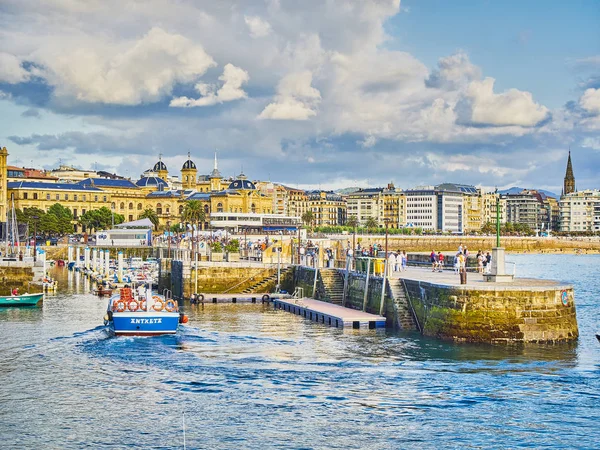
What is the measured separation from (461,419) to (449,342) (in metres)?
11.1

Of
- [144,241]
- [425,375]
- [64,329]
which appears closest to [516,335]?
[425,375]

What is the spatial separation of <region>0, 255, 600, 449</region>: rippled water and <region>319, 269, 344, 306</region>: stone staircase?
1157 cm

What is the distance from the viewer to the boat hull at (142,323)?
36906mm

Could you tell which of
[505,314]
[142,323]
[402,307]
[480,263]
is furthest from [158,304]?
[480,263]

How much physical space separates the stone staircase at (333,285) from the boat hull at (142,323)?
599 inches

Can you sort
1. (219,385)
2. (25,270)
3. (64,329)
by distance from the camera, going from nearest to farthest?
(219,385) → (64,329) → (25,270)

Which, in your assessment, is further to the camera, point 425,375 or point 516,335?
point 516,335

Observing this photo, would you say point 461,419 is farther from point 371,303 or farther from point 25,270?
point 25,270

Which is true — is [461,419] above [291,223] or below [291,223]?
below

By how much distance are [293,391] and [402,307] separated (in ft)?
46.9

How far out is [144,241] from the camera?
126 m

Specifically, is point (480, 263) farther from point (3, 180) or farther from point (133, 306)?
point (3, 180)

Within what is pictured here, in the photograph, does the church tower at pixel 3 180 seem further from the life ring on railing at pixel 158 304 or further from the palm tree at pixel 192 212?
the life ring on railing at pixel 158 304

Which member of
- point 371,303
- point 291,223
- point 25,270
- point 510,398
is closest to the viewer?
point 510,398
